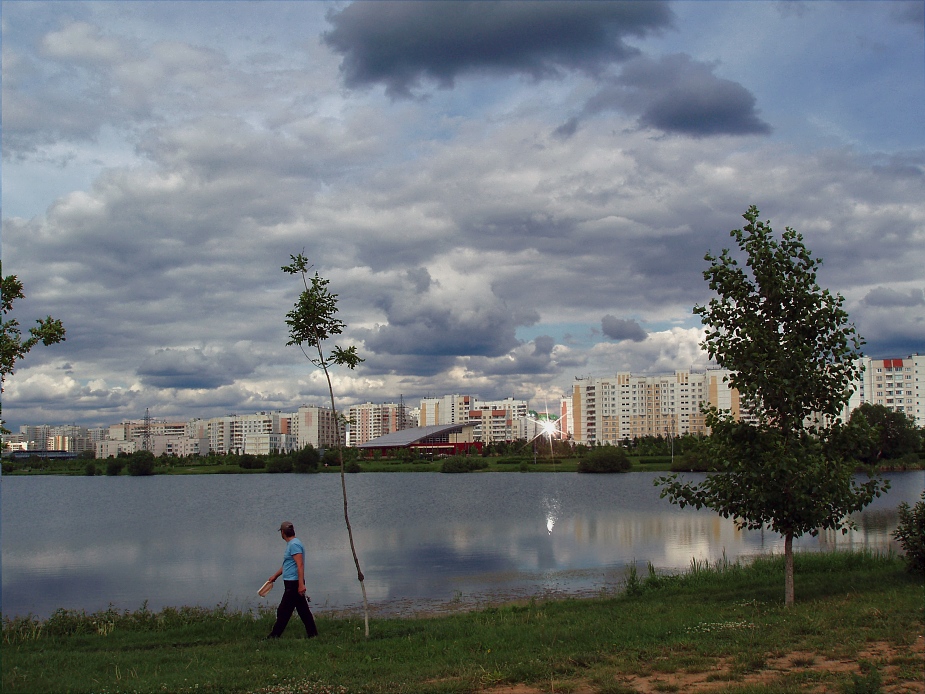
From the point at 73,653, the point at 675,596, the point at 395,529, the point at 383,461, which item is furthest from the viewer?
the point at 383,461

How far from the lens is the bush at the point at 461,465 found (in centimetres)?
11275

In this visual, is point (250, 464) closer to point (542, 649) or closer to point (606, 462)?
Answer: point (606, 462)

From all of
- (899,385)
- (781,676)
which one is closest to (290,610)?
(781,676)

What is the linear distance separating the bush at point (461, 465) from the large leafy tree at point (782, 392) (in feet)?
329

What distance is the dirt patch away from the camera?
319 inches

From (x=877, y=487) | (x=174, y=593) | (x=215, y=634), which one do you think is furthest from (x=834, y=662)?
(x=174, y=593)

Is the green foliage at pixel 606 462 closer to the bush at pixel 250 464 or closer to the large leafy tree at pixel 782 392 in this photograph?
the bush at pixel 250 464

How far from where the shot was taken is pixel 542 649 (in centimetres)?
1054

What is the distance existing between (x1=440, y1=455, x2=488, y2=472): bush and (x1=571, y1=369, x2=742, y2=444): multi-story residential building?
76.8 meters

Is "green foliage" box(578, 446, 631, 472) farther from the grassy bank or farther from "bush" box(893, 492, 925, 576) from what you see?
"bush" box(893, 492, 925, 576)

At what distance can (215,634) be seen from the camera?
14.2 metres

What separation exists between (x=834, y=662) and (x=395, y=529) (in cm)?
3319

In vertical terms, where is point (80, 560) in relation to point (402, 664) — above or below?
below

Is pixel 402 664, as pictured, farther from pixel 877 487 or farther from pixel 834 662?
pixel 877 487
